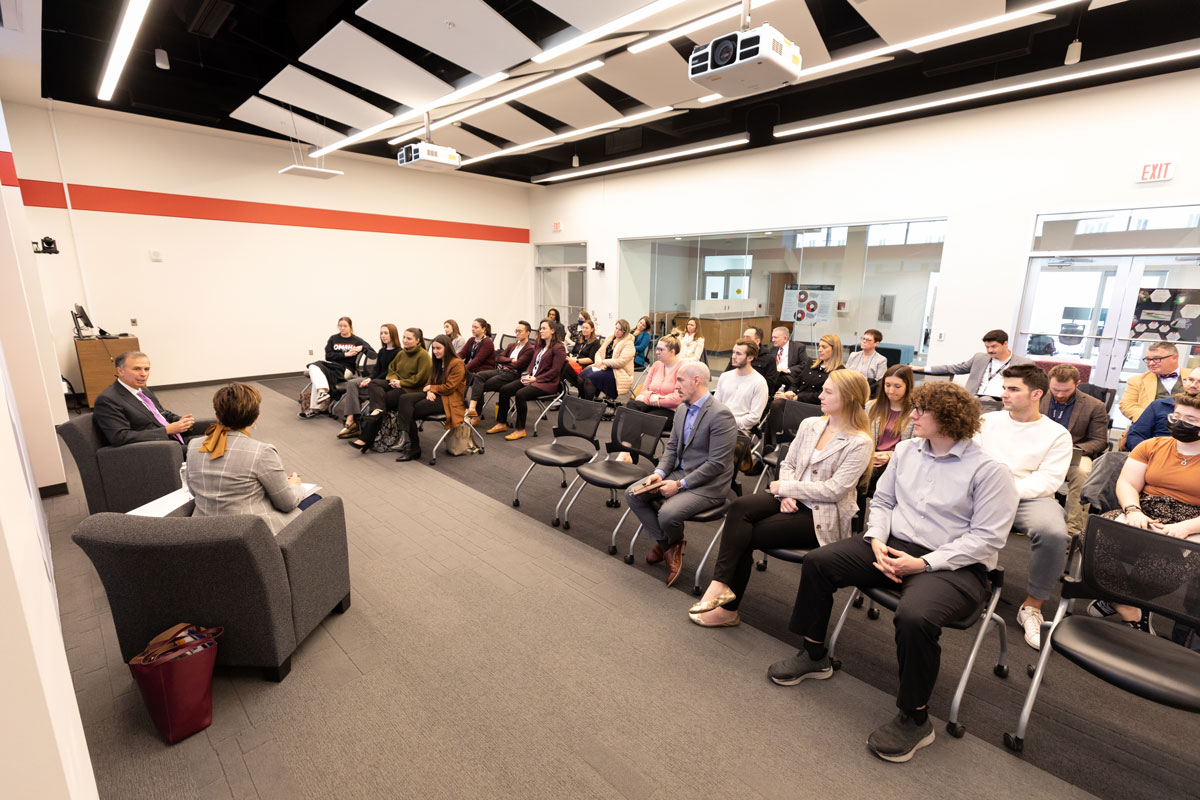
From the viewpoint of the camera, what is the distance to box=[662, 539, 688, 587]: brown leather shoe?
3.36 metres

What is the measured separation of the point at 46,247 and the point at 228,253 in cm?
227

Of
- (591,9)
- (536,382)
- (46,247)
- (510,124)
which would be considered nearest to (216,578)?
(536,382)

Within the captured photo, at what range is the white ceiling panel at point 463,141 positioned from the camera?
861 centimetres

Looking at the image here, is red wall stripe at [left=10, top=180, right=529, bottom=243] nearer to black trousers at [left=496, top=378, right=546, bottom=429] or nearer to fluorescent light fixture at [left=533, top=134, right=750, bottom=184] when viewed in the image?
fluorescent light fixture at [left=533, top=134, right=750, bottom=184]

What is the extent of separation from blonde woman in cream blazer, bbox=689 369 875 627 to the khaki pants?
1728mm

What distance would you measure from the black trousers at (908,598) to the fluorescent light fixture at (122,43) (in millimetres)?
6198

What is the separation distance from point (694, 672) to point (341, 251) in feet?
34.4

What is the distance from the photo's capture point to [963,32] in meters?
4.67

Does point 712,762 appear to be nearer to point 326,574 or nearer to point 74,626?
point 326,574

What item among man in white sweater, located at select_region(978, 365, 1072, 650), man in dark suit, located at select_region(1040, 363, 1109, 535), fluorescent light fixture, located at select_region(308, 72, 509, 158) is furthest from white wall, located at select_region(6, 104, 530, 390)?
man in dark suit, located at select_region(1040, 363, 1109, 535)

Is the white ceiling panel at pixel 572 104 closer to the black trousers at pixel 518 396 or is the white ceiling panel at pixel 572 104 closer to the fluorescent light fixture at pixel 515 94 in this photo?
the fluorescent light fixture at pixel 515 94

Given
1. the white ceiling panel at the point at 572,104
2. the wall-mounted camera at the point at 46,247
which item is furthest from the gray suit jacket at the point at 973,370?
the wall-mounted camera at the point at 46,247

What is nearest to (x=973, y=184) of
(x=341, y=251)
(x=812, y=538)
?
(x=812, y=538)

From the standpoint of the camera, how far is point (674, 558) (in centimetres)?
338
